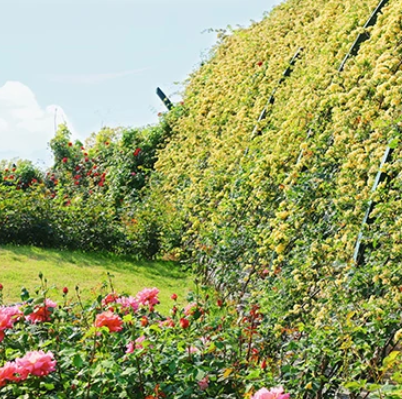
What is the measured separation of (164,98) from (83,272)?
6273 millimetres

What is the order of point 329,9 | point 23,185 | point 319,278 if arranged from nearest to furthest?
point 319,278, point 329,9, point 23,185

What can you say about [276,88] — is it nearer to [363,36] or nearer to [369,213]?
[363,36]

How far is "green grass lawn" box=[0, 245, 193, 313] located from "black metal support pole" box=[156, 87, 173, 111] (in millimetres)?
4685

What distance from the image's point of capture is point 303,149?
529 centimetres

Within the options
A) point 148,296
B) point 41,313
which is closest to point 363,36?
point 148,296

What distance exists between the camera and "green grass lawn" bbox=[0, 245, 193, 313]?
6203 mm

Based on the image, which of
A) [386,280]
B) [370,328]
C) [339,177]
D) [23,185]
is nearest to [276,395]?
[370,328]

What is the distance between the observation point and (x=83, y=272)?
6.84 meters

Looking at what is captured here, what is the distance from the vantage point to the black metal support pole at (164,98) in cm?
1189

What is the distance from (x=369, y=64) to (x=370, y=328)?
94.6 inches

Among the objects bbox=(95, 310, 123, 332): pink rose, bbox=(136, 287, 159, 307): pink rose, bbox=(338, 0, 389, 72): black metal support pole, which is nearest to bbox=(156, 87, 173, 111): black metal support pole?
bbox=(338, 0, 389, 72): black metal support pole

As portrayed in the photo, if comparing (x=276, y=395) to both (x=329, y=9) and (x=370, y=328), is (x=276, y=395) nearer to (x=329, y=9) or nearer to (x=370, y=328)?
(x=370, y=328)

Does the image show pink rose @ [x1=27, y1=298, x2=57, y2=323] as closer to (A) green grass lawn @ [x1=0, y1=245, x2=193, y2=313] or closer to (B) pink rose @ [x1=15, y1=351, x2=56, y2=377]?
(B) pink rose @ [x1=15, y1=351, x2=56, y2=377]

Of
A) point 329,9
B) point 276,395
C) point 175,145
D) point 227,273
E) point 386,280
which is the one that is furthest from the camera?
point 175,145
